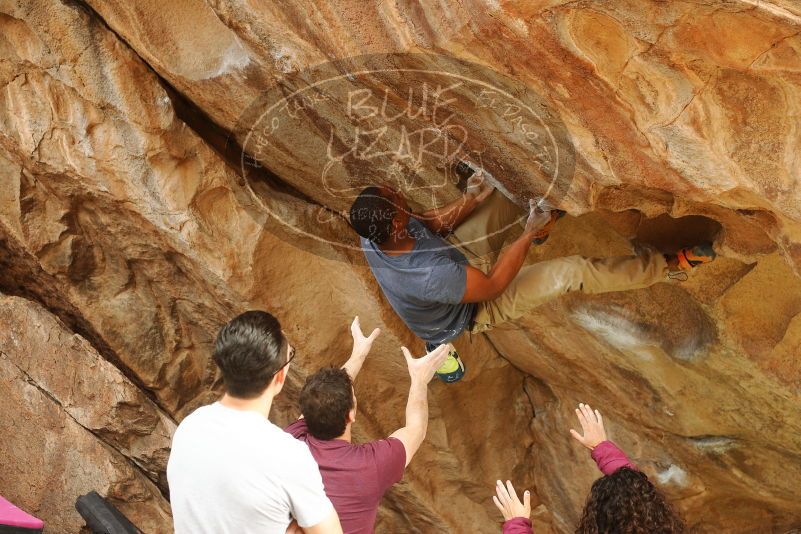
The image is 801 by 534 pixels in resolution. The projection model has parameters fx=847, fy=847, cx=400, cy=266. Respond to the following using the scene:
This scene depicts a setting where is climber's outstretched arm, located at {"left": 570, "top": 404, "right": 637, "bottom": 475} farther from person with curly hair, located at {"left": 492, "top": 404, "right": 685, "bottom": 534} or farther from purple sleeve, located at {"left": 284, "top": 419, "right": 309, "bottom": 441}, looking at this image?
purple sleeve, located at {"left": 284, "top": 419, "right": 309, "bottom": 441}

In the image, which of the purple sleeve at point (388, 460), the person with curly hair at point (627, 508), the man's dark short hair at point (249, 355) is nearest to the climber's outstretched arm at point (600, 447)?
the person with curly hair at point (627, 508)

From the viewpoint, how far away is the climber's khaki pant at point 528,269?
11.7 ft

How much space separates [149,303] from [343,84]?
1.84 metres

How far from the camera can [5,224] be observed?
4.12 metres

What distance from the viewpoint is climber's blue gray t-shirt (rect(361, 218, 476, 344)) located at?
345 centimetres

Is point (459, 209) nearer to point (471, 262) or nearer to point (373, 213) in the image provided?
point (471, 262)

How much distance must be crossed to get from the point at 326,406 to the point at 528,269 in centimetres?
120

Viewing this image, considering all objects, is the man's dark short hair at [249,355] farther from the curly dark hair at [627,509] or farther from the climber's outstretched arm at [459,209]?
the climber's outstretched arm at [459,209]

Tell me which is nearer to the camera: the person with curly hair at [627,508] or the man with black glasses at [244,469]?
the man with black glasses at [244,469]

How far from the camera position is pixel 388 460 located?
3.07 metres

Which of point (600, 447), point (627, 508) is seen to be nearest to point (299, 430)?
point (600, 447)

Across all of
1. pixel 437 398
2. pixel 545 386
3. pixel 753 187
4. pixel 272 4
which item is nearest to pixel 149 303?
pixel 437 398

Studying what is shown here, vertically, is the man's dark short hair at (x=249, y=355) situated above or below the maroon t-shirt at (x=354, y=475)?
above


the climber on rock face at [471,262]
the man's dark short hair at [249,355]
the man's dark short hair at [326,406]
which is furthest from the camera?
the climber on rock face at [471,262]
